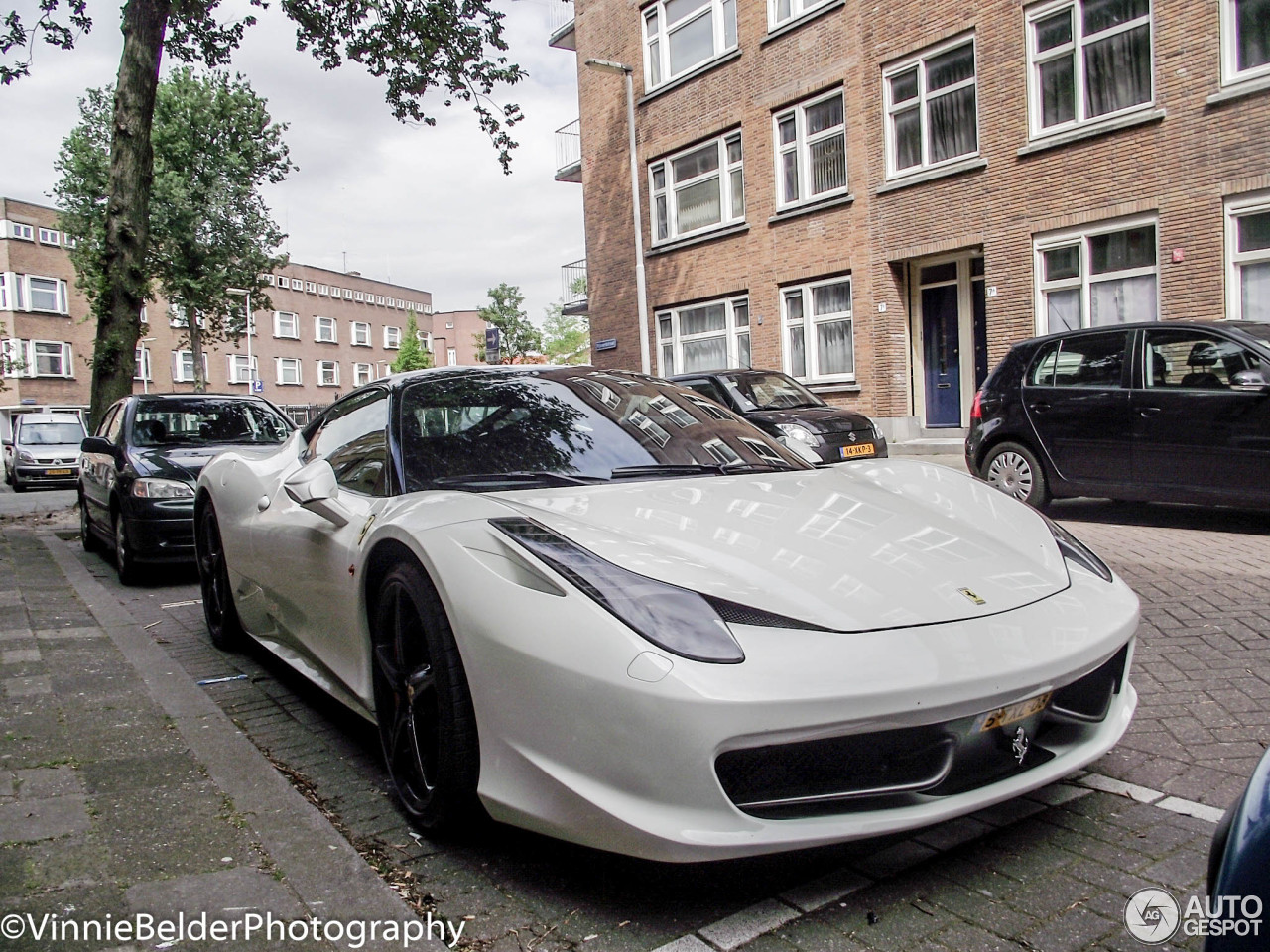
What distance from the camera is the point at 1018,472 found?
8.72 m

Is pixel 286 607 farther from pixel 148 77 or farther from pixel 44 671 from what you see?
pixel 148 77

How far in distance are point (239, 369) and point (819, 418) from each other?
176 feet

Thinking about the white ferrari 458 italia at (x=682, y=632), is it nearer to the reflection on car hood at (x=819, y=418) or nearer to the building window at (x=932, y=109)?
the reflection on car hood at (x=819, y=418)

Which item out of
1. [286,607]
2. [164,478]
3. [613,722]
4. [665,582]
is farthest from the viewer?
[164,478]

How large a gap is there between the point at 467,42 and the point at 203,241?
63.9 ft

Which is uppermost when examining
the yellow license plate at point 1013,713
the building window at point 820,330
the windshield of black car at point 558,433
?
the building window at point 820,330

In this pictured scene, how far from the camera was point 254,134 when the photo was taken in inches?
1184

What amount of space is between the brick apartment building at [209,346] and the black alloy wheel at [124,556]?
2096cm

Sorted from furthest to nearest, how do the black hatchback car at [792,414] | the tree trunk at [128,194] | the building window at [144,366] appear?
the building window at [144,366], the tree trunk at [128,194], the black hatchback car at [792,414]

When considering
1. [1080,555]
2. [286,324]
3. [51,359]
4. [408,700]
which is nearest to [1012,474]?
[1080,555]

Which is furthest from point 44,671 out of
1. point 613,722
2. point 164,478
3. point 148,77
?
point 148,77

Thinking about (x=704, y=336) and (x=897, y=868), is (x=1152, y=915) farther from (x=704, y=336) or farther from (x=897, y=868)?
(x=704, y=336)

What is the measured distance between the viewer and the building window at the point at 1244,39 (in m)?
12.1

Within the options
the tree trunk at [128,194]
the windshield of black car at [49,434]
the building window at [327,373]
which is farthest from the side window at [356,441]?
the building window at [327,373]
